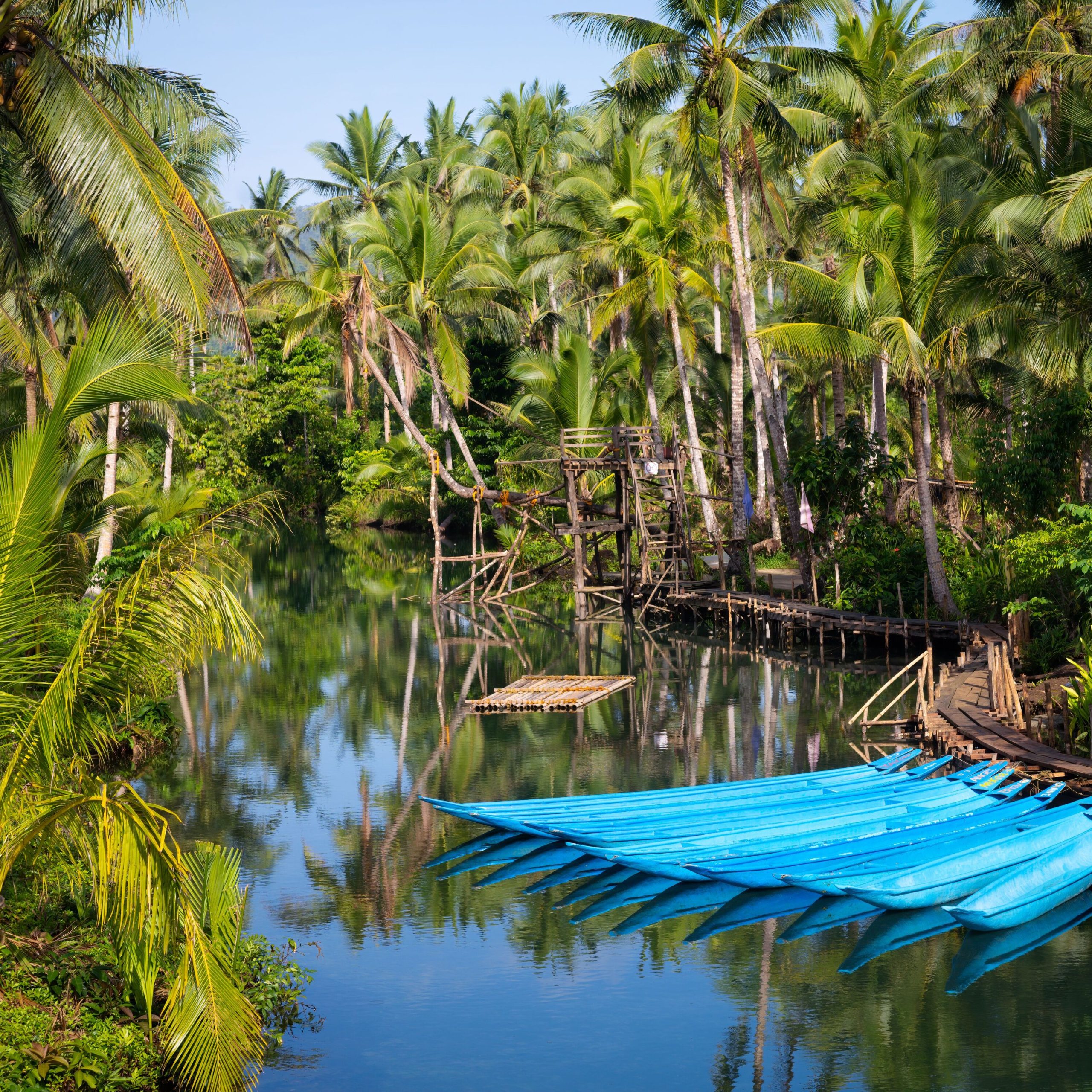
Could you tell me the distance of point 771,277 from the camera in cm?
3284

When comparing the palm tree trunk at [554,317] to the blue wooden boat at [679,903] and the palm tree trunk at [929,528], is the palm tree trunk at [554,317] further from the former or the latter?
the blue wooden boat at [679,903]

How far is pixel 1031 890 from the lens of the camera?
1102cm

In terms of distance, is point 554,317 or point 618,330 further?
point 554,317

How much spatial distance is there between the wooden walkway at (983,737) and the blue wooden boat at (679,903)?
164 inches

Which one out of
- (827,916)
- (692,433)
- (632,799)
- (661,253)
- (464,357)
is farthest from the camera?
(464,357)

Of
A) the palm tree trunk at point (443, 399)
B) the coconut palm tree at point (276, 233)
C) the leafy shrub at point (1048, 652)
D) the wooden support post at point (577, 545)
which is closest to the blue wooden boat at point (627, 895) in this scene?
the leafy shrub at point (1048, 652)

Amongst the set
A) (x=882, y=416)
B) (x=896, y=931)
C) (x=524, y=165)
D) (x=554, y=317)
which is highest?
(x=524, y=165)

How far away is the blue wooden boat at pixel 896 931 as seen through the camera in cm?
1080

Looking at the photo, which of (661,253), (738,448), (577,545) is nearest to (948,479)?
(738,448)

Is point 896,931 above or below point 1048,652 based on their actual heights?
below

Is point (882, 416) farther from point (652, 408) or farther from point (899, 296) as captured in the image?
point (899, 296)

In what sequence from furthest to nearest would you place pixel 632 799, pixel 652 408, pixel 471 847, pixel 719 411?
1. pixel 719 411
2. pixel 652 408
3. pixel 632 799
4. pixel 471 847

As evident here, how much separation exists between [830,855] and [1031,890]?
1.71 metres

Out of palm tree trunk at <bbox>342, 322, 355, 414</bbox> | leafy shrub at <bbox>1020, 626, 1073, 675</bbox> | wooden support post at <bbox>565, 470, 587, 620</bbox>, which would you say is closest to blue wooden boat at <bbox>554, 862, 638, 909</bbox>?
leafy shrub at <bbox>1020, 626, 1073, 675</bbox>
